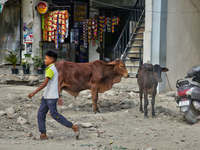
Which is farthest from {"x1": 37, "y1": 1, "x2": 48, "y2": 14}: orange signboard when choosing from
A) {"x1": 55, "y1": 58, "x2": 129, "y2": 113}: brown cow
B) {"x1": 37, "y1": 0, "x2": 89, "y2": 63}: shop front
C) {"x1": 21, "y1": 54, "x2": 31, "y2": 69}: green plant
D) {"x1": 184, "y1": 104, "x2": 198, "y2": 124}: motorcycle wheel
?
{"x1": 184, "y1": 104, "x2": 198, "y2": 124}: motorcycle wheel

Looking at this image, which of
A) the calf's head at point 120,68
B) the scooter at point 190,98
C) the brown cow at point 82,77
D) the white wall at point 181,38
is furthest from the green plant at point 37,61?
the scooter at point 190,98

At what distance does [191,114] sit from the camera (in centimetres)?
637

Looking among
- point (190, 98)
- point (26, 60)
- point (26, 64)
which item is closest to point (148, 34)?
point (190, 98)

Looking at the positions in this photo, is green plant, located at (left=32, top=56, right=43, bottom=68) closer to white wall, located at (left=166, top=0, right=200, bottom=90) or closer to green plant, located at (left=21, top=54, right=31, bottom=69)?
green plant, located at (left=21, top=54, right=31, bottom=69)

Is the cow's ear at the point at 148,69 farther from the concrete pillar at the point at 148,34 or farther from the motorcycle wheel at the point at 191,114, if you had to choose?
the concrete pillar at the point at 148,34

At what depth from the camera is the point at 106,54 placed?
13.9 metres

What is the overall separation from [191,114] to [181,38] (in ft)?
18.2

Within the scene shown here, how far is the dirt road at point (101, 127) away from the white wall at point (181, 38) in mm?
1761

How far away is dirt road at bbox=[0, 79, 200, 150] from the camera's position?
4826 mm

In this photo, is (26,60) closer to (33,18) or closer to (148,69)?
(33,18)

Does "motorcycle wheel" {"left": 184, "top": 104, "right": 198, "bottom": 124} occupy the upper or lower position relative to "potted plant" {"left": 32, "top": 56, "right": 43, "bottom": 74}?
lower

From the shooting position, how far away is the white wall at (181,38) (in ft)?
34.2

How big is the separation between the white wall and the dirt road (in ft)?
5.78

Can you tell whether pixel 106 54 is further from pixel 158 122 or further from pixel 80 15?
pixel 158 122
